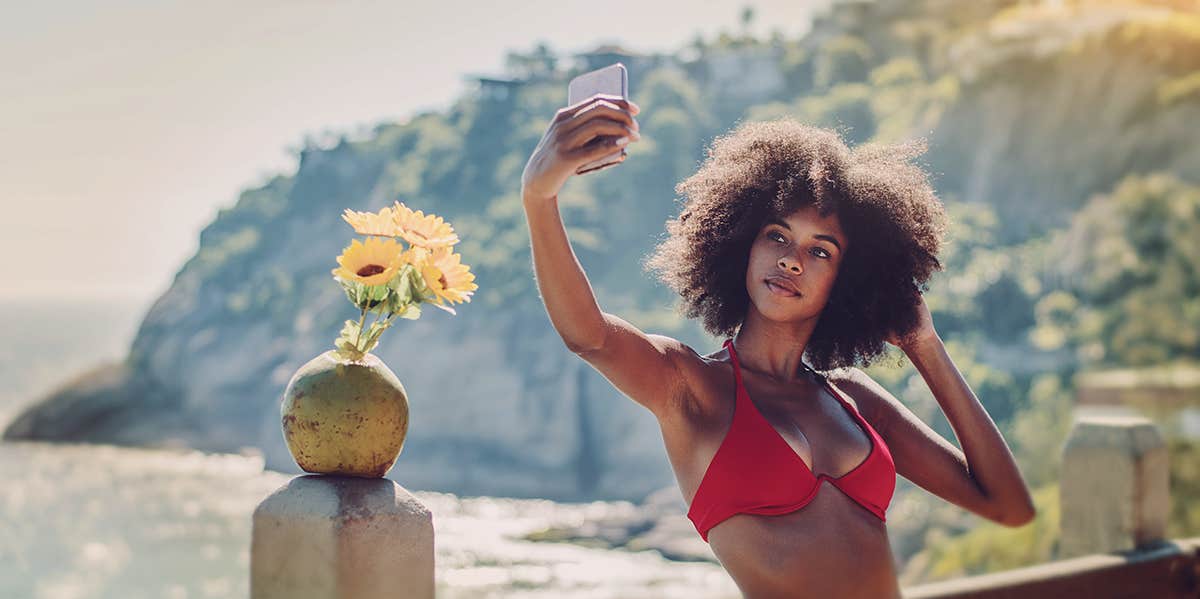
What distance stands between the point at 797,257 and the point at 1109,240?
33449 mm

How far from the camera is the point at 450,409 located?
62812 mm

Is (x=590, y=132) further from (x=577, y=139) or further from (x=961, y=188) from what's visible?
(x=961, y=188)

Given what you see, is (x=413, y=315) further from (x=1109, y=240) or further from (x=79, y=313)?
(x=79, y=313)

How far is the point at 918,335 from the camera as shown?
2.68m

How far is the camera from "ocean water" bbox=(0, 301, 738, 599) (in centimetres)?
4484

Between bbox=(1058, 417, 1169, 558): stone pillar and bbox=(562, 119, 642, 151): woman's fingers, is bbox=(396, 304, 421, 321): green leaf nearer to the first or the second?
bbox=(562, 119, 642, 151): woman's fingers

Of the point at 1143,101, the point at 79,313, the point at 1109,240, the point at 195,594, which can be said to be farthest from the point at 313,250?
the point at 79,313

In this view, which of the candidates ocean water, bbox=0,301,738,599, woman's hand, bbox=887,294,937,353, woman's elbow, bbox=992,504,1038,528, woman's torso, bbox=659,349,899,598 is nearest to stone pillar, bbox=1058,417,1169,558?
woman's elbow, bbox=992,504,1038,528

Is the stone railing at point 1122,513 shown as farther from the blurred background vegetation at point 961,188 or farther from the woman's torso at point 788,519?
the woman's torso at point 788,519

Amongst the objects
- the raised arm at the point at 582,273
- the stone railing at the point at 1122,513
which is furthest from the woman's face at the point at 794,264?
the stone railing at the point at 1122,513

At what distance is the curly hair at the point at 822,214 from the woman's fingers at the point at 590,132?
673 mm

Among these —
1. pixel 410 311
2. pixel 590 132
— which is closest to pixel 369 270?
pixel 410 311

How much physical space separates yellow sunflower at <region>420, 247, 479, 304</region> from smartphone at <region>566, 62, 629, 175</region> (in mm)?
304

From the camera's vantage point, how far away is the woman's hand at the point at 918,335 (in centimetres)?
267
